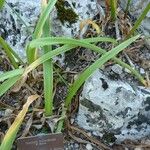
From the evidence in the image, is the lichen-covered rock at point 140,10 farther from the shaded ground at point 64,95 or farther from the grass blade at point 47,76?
the grass blade at point 47,76

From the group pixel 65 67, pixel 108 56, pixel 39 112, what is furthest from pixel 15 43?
pixel 108 56

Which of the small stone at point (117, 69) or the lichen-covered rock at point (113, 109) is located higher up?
the small stone at point (117, 69)

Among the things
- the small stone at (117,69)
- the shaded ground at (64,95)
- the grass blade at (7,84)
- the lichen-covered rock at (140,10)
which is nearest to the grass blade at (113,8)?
the shaded ground at (64,95)

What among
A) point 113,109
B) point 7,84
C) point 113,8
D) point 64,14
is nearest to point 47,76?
point 7,84

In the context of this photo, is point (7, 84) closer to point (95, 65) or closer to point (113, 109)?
point (95, 65)

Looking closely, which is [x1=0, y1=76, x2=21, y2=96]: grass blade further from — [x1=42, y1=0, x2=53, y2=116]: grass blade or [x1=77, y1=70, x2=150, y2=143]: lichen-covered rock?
[x1=77, y1=70, x2=150, y2=143]: lichen-covered rock

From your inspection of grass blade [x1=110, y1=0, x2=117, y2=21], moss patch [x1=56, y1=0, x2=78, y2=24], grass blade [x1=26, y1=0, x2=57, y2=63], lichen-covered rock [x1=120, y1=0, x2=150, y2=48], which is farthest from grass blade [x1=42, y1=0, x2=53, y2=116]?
lichen-covered rock [x1=120, y1=0, x2=150, y2=48]
